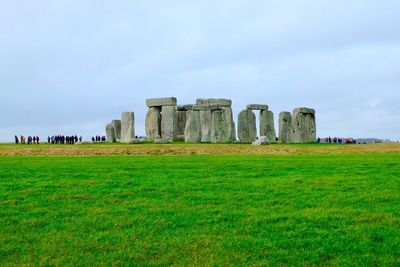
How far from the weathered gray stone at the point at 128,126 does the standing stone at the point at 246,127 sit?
7.75 meters

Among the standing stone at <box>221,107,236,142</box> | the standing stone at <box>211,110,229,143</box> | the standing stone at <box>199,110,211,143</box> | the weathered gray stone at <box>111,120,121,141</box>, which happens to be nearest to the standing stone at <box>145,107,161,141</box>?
the standing stone at <box>199,110,211,143</box>

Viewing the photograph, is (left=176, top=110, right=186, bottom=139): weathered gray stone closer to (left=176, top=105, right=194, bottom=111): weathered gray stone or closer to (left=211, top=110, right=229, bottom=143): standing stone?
(left=176, top=105, right=194, bottom=111): weathered gray stone

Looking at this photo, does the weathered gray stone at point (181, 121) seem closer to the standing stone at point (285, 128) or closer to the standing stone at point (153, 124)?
the standing stone at point (153, 124)

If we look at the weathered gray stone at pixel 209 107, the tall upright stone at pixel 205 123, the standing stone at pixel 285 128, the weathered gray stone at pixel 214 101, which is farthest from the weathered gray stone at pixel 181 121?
the standing stone at pixel 285 128

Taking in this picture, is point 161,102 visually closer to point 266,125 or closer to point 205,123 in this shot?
point 205,123

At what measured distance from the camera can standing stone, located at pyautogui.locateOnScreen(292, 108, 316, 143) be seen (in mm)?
37094

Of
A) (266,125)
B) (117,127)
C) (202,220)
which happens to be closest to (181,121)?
(117,127)

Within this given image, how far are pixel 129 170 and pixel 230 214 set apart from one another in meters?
6.97

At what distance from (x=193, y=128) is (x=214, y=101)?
11.5 feet

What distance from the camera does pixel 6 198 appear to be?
931 centimetres

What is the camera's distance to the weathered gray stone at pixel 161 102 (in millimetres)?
34812

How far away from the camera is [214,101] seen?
3650cm

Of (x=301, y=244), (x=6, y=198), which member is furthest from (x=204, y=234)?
(x=6, y=198)

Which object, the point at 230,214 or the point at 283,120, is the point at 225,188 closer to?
the point at 230,214
